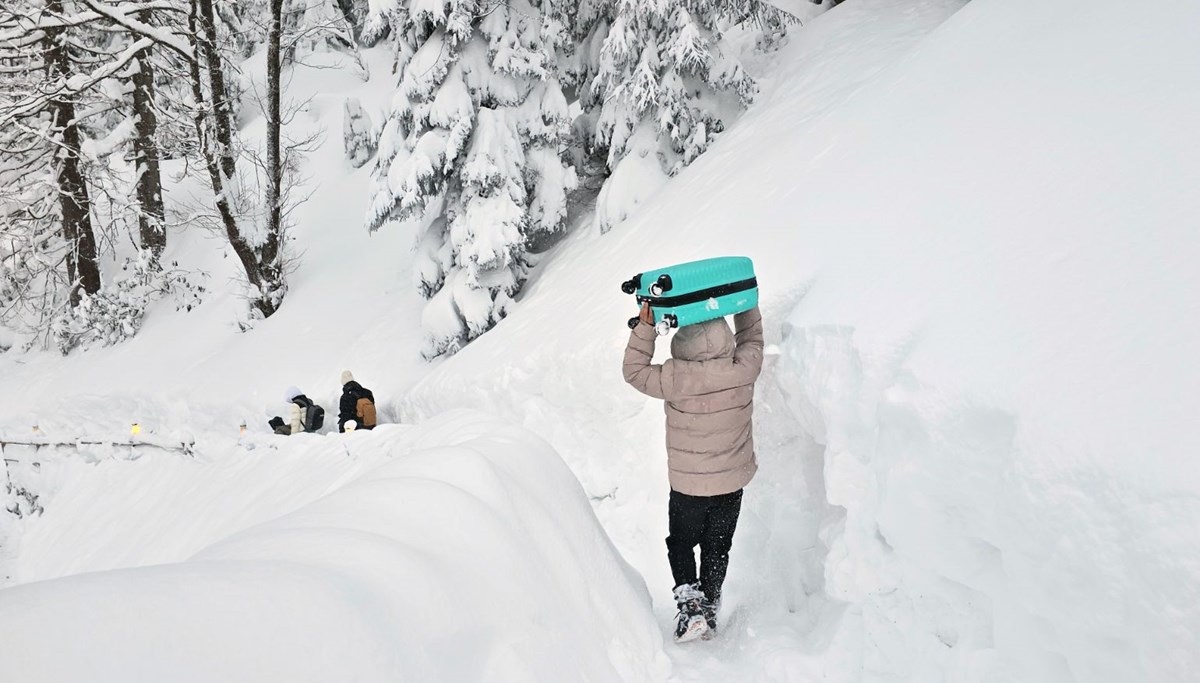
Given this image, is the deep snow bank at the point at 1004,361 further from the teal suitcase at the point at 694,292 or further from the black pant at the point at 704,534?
the teal suitcase at the point at 694,292

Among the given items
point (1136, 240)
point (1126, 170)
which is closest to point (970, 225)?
point (1126, 170)

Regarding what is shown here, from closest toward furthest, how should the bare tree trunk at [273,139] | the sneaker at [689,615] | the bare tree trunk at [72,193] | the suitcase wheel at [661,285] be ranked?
1. the suitcase wheel at [661,285]
2. the sneaker at [689,615]
3. the bare tree trunk at [273,139]
4. the bare tree trunk at [72,193]

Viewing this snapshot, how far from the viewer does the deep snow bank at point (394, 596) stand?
1260 millimetres

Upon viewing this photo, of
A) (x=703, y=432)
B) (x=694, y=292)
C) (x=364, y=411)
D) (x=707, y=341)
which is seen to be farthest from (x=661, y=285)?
(x=364, y=411)

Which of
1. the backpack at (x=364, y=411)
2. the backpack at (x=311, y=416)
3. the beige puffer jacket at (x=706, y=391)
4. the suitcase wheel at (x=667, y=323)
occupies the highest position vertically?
the suitcase wheel at (x=667, y=323)

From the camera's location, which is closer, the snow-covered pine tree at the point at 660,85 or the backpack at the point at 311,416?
the snow-covered pine tree at the point at 660,85

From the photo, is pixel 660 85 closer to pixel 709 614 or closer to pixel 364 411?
pixel 364 411

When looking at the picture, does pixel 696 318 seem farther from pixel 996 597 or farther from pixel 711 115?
pixel 711 115

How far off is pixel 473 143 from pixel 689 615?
7.95 m

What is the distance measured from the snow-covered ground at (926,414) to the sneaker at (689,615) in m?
0.07

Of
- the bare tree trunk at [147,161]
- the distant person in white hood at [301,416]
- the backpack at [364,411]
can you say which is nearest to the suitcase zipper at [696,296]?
the backpack at [364,411]

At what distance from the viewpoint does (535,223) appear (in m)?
10.3

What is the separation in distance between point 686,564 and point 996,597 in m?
1.48

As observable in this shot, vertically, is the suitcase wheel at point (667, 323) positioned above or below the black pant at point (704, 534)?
above
